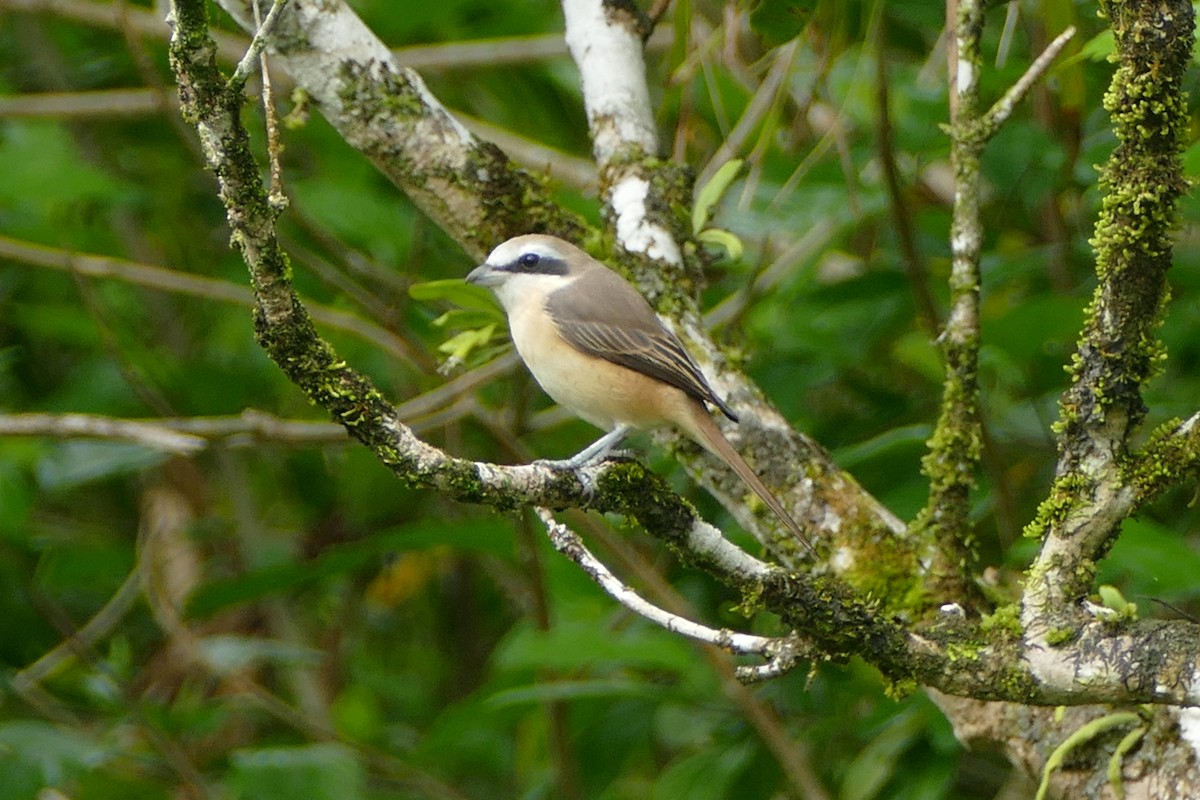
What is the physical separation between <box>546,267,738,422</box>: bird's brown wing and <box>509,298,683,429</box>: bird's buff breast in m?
0.03

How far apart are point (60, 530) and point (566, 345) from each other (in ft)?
12.4

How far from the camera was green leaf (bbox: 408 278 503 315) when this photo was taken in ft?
12.2

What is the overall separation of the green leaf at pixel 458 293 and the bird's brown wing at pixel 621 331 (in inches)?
6.6

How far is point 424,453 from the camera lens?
97.1 inches

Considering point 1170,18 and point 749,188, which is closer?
point 1170,18

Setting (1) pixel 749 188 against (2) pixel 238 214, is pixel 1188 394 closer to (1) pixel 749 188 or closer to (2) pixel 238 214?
(1) pixel 749 188

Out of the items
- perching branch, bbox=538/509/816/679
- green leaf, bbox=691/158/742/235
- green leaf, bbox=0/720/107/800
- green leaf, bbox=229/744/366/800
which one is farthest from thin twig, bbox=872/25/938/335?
green leaf, bbox=0/720/107/800

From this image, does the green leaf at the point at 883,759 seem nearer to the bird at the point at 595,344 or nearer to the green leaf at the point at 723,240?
the bird at the point at 595,344

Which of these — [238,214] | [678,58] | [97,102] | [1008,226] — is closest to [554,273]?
[678,58]

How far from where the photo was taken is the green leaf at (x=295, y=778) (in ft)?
14.6

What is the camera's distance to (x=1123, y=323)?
2.54 meters

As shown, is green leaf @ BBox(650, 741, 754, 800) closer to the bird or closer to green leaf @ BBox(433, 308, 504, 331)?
the bird

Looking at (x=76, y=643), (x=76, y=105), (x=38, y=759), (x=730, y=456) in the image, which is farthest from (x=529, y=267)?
(x=76, y=105)

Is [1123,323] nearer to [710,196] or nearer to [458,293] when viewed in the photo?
[710,196]
